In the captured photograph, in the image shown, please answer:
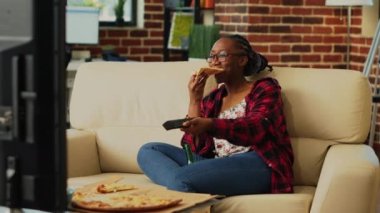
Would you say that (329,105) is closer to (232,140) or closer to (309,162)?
(309,162)

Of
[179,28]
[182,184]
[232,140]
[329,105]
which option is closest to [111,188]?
[182,184]

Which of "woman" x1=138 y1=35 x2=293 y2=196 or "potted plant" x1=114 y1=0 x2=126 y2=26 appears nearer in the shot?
→ "woman" x1=138 y1=35 x2=293 y2=196

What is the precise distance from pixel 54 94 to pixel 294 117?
8.38ft

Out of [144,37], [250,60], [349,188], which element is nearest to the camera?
[349,188]

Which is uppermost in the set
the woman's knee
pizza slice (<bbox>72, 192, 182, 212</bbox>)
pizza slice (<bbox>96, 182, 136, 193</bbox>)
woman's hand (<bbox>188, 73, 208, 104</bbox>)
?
woman's hand (<bbox>188, 73, 208, 104</bbox>)

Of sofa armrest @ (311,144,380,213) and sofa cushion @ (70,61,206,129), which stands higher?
sofa cushion @ (70,61,206,129)

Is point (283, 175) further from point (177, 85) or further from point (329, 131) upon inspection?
point (177, 85)

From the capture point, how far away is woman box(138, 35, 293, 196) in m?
3.19

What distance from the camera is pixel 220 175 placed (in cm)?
319

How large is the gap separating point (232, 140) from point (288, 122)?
0.40 m

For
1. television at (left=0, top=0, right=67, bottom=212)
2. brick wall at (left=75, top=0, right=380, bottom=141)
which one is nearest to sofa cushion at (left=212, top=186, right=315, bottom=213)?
television at (left=0, top=0, right=67, bottom=212)

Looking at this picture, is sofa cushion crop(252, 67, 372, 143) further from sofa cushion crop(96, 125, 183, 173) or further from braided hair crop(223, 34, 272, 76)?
sofa cushion crop(96, 125, 183, 173)

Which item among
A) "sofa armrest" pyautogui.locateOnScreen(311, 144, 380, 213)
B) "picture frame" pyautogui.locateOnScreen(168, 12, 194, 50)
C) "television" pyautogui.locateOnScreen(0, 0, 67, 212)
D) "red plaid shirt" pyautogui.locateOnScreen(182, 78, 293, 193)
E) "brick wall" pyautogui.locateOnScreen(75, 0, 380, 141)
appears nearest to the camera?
"television" pyautogui.locateOnScreen(0, 0, 67, 212)

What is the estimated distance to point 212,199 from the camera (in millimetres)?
2555
